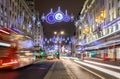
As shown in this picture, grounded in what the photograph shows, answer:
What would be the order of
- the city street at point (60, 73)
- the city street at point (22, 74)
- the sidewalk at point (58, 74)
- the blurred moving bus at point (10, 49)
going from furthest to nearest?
1. the blurred moving bus at point (10, 49)
2. the city street at point (60, 73)
3. the sidewalk at point (58, 74)
4. the city street at point (22, 74)

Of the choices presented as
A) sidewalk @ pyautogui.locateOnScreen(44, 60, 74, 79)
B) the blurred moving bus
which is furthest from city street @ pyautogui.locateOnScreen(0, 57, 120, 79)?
the blurred moving bus

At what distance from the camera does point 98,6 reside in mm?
95312

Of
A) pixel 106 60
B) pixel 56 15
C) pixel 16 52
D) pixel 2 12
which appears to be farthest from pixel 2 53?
pixel 2 12

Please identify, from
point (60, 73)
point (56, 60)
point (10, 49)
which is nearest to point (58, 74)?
point (60, 73)

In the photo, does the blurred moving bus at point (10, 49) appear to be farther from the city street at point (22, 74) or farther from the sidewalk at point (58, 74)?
the sidewalk at point (58, 74)

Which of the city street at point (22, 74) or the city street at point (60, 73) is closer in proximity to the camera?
the city street at point (22, 74)

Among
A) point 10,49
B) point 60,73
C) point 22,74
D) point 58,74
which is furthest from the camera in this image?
point 60,73

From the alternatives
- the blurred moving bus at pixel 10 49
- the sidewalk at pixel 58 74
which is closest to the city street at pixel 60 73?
the sidewalk at pixel 58 74

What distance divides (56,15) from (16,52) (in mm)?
11063

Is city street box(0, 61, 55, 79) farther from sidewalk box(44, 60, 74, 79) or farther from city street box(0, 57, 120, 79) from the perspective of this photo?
sidewalk box(44, 60, 74, 79)

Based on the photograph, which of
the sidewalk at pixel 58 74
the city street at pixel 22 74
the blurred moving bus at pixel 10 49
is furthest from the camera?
the blurred moving bus at pixel 10 49

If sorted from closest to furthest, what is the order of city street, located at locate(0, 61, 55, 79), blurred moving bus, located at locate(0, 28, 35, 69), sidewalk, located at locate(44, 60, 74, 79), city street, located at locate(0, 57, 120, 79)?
city street, located at locate(0, 61, 55, 79) < sidewalk, located at locate(44, 60, 74, 79) < city street, located at locate(0, 57, 120, 79) < blurred moving bus, located at locate(0, 28, 35, 69)

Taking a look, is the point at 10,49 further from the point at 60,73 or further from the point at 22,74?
the point at 60,73

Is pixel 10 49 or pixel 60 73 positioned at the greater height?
pixel 10 49
